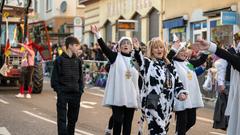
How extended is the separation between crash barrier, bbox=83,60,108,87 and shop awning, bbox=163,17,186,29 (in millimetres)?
5512

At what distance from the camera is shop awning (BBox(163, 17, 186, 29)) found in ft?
93.8

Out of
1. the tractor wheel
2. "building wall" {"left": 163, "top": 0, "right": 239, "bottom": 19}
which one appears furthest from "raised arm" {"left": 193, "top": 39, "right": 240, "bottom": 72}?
"building wall" {"left": 163, "top": 0, "right": 239, "bottom": 19}

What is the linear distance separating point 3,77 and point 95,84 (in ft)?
19.0

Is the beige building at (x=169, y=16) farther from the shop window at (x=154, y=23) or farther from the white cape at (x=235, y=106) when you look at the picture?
the white cape at (x=235, y=106)

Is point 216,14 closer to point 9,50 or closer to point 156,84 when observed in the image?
point 9,50

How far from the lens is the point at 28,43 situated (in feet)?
62.9

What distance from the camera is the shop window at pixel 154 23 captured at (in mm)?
32344

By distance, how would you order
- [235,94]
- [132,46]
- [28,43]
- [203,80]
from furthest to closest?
[28,43] → [203,80] → [132,46] → [235,94]

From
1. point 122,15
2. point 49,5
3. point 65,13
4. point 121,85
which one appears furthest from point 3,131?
point 49,5

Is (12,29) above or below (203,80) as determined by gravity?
above

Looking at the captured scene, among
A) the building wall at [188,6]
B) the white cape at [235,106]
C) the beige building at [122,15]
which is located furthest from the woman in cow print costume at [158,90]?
the beige building at [122,15]

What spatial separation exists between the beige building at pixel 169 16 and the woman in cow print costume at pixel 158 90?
16.0 meters

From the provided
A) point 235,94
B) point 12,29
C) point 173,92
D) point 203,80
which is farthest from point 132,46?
point 12,29

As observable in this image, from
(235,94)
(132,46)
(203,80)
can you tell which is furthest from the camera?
(203,80)
